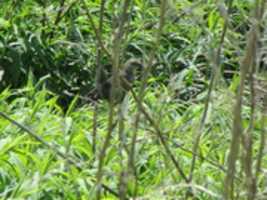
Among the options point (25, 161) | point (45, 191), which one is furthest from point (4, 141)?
point (45, 191)

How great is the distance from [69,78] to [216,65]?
3.08 meters

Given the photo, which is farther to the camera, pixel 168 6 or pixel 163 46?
pixel 163 46

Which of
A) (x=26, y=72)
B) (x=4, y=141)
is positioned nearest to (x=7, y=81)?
(x=26, y=72)

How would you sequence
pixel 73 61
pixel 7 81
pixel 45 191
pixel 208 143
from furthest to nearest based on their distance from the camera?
pixel 73 61 → pixel 7 81 → pixel 208 143 → pixel 45 191

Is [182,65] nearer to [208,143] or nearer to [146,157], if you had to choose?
[208,143]

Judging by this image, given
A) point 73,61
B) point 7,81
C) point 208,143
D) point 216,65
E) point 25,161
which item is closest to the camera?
point 216,65

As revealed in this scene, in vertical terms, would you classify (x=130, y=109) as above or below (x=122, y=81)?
below

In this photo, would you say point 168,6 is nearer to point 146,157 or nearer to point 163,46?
point 146,157

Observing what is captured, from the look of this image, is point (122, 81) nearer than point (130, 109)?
Yes

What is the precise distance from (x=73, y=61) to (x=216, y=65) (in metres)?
3.12

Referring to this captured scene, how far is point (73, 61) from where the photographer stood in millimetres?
4598

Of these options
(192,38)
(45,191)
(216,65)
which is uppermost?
(216,65)

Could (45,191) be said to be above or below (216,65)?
below

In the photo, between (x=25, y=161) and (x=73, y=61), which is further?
(x=73, y=61)
